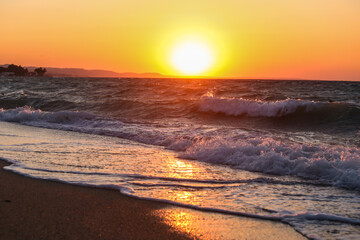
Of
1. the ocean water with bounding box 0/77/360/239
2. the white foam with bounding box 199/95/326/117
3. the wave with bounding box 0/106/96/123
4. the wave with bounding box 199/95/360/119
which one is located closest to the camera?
the ocean water with bounding box 0/77/360/239

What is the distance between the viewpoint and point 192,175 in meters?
6.04

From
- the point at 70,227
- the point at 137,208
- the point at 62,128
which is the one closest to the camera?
the point at 70,227

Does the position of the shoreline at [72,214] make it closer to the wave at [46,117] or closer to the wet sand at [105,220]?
the wet sand at [105,220]

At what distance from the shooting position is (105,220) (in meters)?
3.82

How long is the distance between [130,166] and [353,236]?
151 inches

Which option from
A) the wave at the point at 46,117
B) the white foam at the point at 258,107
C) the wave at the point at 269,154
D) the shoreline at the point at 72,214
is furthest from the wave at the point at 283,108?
the shoreline at the point at 72,214

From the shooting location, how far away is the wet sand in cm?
347

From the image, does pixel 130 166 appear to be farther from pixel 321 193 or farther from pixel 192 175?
pixel 321 193

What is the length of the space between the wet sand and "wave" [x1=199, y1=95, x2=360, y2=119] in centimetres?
1235

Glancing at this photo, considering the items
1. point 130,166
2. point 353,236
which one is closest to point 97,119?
point 130,166

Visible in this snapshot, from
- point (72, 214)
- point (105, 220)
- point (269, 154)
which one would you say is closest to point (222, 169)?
point (269, 154)

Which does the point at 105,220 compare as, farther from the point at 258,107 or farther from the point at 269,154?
the point at 258,107

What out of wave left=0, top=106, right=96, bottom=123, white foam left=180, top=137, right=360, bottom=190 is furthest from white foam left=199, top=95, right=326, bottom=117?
white foam left=180, top=137, right=360, bottom=190

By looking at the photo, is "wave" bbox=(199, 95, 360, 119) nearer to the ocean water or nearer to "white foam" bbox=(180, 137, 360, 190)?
the ocean water
